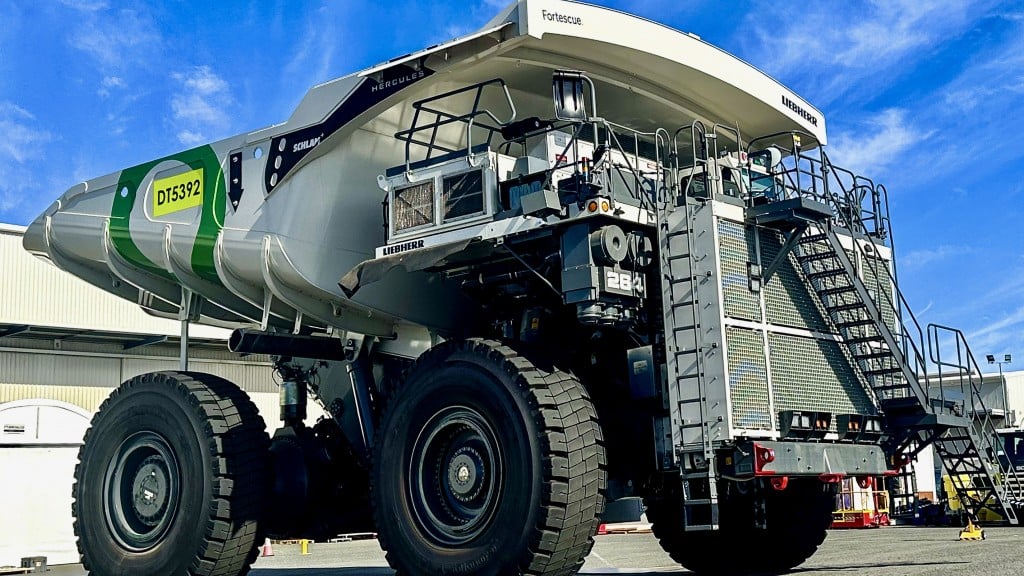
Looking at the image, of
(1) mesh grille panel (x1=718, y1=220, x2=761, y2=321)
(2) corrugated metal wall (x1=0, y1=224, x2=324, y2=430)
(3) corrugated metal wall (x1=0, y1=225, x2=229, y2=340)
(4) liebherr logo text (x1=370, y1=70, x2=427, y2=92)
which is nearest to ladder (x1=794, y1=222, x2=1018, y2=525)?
(1) mesh grille panel (x1=718, y1=220, x2=761, y2=321)

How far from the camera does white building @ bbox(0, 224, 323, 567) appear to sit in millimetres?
24094

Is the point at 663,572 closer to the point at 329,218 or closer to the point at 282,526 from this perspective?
the point at 282,526

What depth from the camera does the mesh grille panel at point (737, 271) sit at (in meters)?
8.87

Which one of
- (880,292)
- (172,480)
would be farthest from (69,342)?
(880,292)

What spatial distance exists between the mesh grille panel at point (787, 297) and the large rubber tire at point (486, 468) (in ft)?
5.92

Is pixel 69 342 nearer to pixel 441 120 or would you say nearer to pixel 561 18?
pixel 441 120

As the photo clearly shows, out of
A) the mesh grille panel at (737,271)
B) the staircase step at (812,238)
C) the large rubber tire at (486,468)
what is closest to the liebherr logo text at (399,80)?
the large rubber tire at (486,468)

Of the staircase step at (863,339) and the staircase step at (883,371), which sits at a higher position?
the staircase step at (863,339)

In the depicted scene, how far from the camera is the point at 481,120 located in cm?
1098

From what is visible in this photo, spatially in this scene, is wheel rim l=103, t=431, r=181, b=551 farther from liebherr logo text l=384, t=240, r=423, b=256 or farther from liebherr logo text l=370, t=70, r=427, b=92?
liebherr logo text l=370, t=70, r=427, b=92

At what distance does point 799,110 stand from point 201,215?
5972mm

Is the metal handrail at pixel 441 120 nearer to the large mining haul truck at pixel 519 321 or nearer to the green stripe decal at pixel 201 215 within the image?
the large mining haul truck at pixel 519 321

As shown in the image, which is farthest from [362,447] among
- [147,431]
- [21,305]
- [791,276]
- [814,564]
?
[21,305]

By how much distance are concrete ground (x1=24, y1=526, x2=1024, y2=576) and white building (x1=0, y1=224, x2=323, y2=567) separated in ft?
21.0
